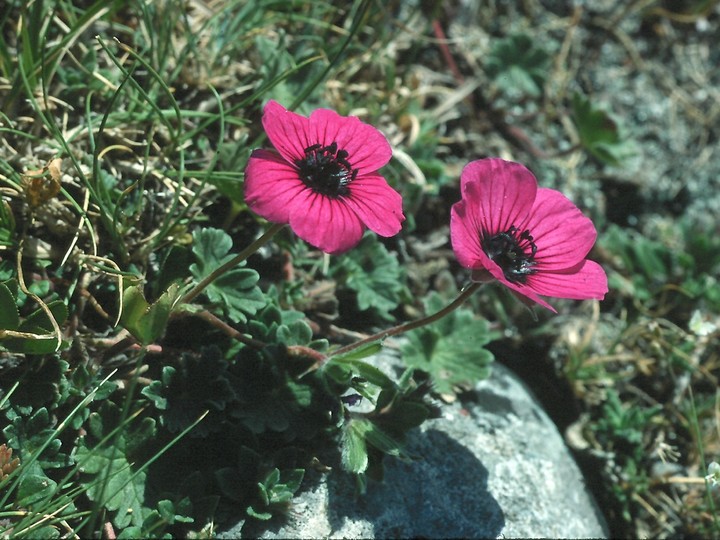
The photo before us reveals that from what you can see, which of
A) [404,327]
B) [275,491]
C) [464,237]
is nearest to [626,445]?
[404,327]

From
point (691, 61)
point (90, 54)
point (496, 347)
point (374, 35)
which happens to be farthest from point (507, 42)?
point (90, 54)

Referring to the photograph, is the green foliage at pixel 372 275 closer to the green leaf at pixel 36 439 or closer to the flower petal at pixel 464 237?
the flower petal at pixel 464 237

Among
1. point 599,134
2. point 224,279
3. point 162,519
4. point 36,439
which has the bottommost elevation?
point 162,519

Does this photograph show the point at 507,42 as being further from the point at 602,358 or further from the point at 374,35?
the point at 602,358

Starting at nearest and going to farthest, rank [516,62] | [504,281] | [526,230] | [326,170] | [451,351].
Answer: [504,281]
[326,170]
[526,230]
[451,351]
[516,62]

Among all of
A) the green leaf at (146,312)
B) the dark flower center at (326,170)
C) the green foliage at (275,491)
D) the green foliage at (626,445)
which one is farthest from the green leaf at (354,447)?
the green foliage at (626,445)

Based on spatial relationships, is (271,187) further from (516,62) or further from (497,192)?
(516,62)

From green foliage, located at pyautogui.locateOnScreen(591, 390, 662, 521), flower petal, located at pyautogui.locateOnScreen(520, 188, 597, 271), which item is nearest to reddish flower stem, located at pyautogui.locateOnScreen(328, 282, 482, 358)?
flower petal, located at pyautogui.locateOnScreen(520, 188, 597, 271)
